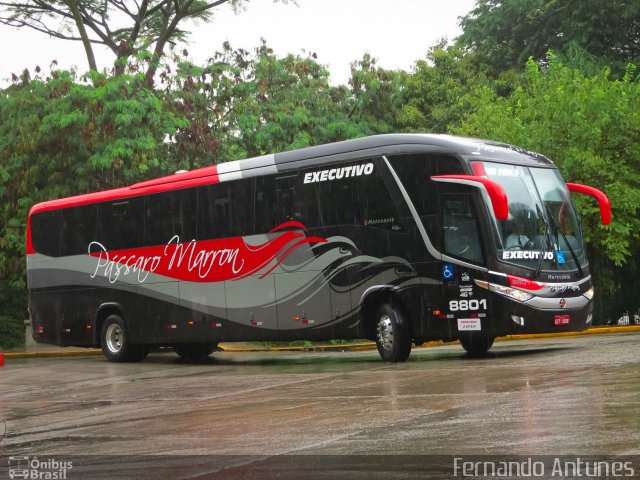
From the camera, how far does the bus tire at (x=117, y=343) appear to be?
2406 centimetres

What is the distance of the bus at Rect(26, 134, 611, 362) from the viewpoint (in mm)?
17719

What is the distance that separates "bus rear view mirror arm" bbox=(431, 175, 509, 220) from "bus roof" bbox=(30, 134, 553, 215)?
0.45m

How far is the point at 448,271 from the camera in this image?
1792cm

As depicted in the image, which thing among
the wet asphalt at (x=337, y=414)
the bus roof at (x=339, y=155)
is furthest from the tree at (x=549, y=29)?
the wet asphalt at (x=337, y=414)

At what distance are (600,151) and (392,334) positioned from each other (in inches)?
546

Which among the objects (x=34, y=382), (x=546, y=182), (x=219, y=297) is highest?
(x=546, y=182)

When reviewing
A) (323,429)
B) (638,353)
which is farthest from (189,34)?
(323,429)

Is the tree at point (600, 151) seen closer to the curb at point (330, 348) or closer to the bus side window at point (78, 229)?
the curb at point (330, 348)

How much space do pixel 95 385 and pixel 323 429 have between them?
9001 mm

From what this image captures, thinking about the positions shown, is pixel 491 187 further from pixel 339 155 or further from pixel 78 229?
pixel 78 229

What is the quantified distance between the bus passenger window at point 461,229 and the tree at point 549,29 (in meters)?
27.3

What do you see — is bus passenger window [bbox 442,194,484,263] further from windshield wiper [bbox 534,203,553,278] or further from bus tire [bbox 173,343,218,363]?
bus tire [bbox 173,343,218,363]

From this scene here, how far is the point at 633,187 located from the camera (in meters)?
30.0

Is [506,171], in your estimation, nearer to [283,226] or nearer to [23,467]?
[283,226]
